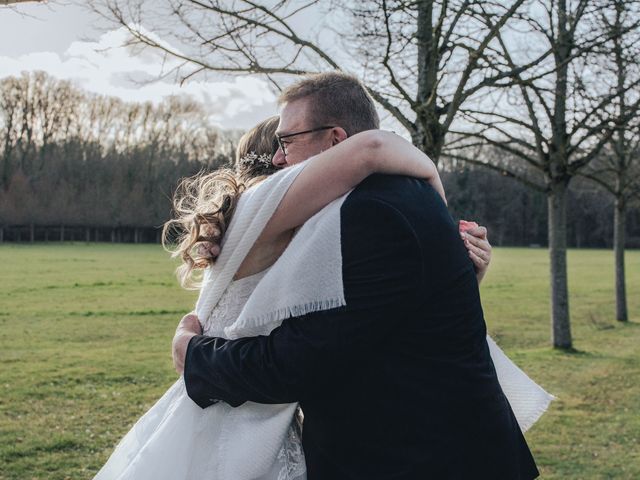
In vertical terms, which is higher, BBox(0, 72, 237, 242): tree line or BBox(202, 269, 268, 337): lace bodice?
BBox(0, 72, 237, 242): tree line

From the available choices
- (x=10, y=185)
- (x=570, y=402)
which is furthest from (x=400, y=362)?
(x=10, y=185)

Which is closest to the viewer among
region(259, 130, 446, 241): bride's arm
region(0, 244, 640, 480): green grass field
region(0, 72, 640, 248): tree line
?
region(259, 130, 446, 241): bride's arm

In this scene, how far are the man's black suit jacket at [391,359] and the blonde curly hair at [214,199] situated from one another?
13.8 inches

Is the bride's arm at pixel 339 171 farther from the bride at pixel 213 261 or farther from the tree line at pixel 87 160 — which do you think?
the tree line at pixel 87 160

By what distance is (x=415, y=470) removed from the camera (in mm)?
1783

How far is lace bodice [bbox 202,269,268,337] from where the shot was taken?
205cm

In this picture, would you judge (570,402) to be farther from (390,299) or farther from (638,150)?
(638,150)

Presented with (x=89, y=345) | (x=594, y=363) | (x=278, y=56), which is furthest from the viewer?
(x=89, y=345)

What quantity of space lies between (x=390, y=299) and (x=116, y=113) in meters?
70.6

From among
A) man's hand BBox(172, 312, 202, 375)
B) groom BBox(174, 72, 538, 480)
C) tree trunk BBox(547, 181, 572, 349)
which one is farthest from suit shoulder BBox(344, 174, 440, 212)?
tree trunk BBox(547, 181, 572, 349)

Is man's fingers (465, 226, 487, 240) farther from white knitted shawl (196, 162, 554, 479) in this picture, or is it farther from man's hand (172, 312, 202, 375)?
man's hand (172, 312, 202, 375)

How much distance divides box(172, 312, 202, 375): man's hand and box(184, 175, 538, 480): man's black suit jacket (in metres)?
0.18

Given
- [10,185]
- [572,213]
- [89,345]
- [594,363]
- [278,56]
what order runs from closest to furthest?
1. [278,56]
2. [594,363]
3. [89,345]
4. [10,185]
5. [572,213]

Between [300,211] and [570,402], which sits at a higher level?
[300,211]
